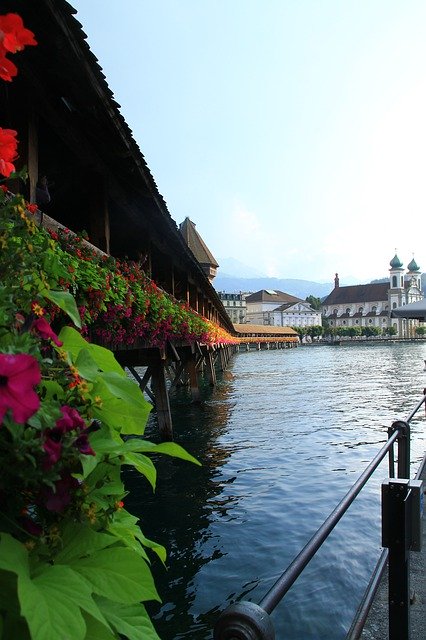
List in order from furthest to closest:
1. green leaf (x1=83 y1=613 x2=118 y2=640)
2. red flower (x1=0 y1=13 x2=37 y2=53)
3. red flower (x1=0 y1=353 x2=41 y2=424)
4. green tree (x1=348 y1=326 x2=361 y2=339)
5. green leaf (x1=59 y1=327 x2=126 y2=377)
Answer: green tree (x1=348 y1=326 x2=361 y2=339)
green leaf (x1=59 y1=327 x2=126 y2=377)
red flower (x1=0 y1=13 x2=37 y2=53)
green leaf (x1=83 y1=613 x2=118 y2=640)
red flower (x1=0 y1=353 x2=41 y2=424)

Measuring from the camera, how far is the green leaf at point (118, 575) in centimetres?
109

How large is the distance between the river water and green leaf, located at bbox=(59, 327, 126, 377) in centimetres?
402

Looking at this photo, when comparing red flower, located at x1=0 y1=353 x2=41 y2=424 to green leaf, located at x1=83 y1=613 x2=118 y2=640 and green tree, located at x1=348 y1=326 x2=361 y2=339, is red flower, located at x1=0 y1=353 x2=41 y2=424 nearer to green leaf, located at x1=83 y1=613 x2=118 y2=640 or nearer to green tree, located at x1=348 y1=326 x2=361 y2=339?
green leaf, located at x1=83 y1=613 x2=118 y2=640

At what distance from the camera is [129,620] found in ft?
3.82

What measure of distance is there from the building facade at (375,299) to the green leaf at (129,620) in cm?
15510

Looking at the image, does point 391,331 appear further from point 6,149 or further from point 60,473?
point 60,473

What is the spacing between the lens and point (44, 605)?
913 mm

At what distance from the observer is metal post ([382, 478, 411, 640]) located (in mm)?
2971

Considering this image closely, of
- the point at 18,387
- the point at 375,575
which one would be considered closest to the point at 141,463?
the point at 18,387

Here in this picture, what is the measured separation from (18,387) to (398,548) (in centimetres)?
261

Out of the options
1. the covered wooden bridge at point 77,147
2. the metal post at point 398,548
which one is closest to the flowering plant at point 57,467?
the covered wooden bridge at point 77,147

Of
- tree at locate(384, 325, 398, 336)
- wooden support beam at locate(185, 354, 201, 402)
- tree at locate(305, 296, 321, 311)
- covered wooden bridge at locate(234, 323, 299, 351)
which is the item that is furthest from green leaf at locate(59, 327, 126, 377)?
tree at locate(305, 296, 321, 311)

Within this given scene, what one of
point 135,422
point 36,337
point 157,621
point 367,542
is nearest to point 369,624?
point 157,621

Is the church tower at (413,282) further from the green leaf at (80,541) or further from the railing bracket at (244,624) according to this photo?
the green leaf at (80,541)
